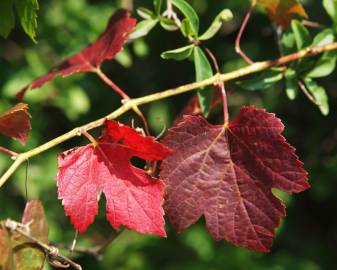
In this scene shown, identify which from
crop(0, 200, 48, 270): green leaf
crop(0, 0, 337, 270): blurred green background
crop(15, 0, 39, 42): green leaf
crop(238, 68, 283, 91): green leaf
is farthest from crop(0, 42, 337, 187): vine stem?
crop(0, 0, 337, 270): blurred green background

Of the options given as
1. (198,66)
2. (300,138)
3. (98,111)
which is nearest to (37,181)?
(98,111)

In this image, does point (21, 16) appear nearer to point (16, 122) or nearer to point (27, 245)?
point (16, 122)

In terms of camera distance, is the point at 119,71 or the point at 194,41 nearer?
the point at 194,41

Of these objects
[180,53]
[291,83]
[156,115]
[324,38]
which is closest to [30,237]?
[180,53]

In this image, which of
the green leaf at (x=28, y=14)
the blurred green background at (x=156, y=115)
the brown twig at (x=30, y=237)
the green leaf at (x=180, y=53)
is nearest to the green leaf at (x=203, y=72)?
the green leaf at (x=180, y=53)

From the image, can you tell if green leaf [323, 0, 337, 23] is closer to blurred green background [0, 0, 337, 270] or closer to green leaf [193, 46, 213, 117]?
green leaf [193, 46, 213, 117]

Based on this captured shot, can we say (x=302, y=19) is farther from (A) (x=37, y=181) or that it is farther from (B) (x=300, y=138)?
(A) (x=37, y=181)
